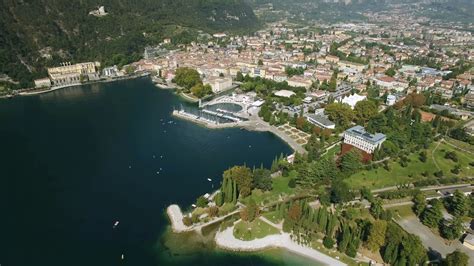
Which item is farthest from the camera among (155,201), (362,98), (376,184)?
(362,98)

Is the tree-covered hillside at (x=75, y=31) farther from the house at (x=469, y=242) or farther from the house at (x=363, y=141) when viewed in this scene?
the house at (x=469, y=242)

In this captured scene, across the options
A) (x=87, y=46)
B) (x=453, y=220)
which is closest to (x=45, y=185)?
(x=453, y=220)

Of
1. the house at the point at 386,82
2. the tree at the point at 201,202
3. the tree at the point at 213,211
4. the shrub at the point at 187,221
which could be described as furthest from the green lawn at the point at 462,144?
the shrub at the point at 187,221

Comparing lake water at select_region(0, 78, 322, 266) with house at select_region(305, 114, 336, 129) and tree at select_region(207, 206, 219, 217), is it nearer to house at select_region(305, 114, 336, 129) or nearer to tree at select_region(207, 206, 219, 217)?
tree at select_region(207, 206, 219, 217)

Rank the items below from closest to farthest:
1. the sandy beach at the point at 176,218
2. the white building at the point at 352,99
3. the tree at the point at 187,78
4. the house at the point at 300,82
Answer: the sandy beach at the point at 176,218, the white building at the point at 352,99, the tree at the point at 187,78, the house at the point at 300,82

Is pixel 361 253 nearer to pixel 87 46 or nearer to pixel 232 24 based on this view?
pixel 87 46

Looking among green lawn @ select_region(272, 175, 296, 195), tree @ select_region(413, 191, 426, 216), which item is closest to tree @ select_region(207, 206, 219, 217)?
green lawn @ select_region(272, 175, 296, 195)

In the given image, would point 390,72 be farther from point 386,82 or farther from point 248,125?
point 248,125
